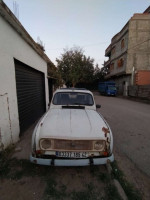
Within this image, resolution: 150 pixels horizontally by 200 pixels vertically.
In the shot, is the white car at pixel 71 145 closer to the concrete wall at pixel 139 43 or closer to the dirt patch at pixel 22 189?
the dirt patch at pixel 22 189

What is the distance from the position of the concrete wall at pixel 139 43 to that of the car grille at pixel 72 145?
66.3 ft

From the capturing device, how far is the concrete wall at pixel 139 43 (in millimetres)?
18016

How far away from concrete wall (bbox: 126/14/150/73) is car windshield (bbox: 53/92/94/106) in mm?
18350

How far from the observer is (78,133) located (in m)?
2.09

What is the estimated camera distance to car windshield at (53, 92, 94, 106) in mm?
3697

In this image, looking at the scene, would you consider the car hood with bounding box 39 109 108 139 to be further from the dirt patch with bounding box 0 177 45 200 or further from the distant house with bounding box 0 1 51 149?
the distant house with bounding box 0 1 51 149

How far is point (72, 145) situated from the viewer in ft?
6.73

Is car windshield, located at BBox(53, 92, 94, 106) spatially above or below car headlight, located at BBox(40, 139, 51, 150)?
above

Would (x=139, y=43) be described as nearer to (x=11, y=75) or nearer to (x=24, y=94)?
(x=24, y=94)

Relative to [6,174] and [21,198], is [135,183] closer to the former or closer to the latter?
[21,198]

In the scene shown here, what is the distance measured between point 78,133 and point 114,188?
1.19m

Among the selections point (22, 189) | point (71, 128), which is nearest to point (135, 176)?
point (71, 128)

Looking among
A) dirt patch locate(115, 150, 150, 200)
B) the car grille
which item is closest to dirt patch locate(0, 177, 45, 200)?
the car grille

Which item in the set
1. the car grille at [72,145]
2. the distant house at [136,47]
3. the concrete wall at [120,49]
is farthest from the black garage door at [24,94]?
the concrete wall at [120,49]
